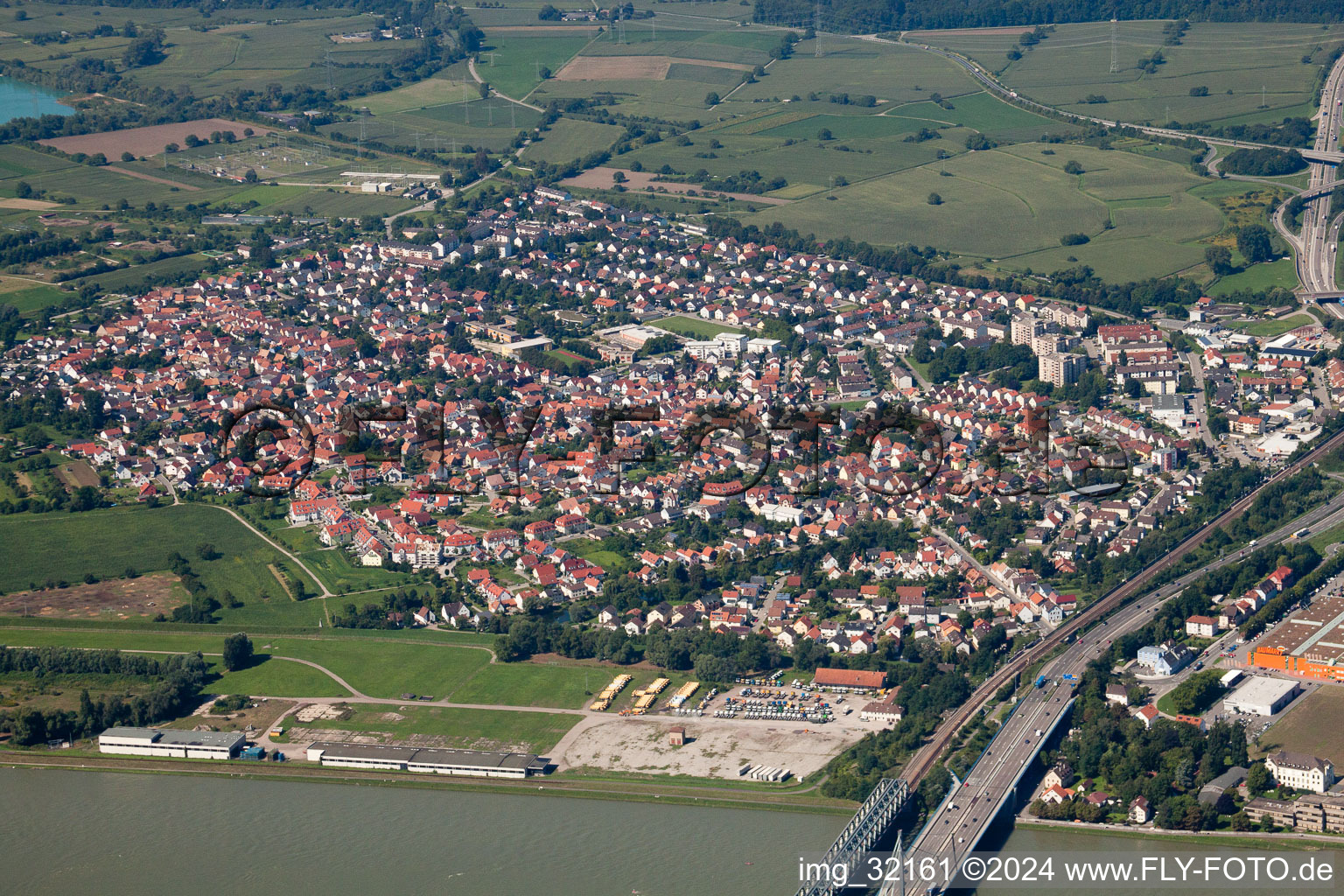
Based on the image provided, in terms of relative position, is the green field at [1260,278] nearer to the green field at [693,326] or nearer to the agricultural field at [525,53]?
the green field at [693,326]

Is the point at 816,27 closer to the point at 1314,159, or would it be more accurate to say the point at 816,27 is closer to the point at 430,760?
the point at 1314,159

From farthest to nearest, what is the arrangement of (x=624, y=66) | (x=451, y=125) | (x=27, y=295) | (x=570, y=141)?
1. (x=624, y=66)
2. (x=451, y=125)
3. (x=570, y=141)
4. (x=27, y=295)

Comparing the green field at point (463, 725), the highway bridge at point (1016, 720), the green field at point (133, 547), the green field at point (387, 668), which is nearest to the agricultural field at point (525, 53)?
the green field at point (133, 547)

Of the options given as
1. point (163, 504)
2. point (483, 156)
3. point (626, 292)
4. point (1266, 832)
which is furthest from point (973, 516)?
point (483, 156)

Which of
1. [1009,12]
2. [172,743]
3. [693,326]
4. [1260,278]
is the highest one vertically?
[1009,12]

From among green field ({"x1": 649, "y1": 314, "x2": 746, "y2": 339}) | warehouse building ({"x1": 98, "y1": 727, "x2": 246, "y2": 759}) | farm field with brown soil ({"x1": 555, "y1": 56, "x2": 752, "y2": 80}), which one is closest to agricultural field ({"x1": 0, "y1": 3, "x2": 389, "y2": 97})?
farm field with brown soil ({"x1": 555, "y1": 56, "x2": 752, "y2": 80})

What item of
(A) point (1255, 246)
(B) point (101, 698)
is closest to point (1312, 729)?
(B) point (101, 698)

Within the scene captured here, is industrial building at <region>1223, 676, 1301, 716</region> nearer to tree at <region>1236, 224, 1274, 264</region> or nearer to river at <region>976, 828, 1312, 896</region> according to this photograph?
river at <region>976, 828, 1312, 896</region>
